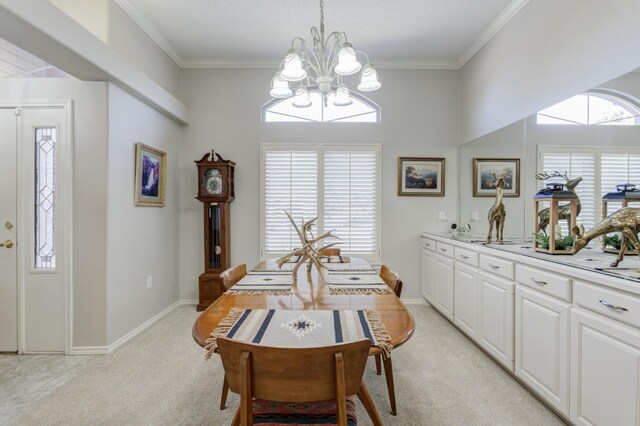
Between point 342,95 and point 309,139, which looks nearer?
point 342,95

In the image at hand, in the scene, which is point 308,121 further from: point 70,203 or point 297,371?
point 297,371

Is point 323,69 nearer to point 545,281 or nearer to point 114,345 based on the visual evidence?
point 545,281

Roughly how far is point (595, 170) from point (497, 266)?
92 centimetres

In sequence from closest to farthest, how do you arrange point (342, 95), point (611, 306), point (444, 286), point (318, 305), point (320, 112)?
point (611, 306), point (318, 305), point (342, 95), point (444, 286), point (320, 112)

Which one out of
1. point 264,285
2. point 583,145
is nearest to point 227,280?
point 264,285

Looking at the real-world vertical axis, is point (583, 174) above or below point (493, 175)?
below

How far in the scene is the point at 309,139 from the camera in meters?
4.22

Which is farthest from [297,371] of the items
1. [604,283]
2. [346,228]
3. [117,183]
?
[346,228]

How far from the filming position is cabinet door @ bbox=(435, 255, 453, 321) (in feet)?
11.2

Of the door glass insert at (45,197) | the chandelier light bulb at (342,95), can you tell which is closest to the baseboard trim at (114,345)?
the door glass insert at (45,197)

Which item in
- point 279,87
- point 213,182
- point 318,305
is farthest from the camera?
point 213,182

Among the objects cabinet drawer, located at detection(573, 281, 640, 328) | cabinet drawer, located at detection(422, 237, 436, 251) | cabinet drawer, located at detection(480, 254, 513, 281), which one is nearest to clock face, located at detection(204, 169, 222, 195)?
cabinet drawer, located at detection(422, 237, 436, 251)

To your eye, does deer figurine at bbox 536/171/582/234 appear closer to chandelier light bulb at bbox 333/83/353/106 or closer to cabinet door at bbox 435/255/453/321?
cabinet door at bbox 435/255/453/321

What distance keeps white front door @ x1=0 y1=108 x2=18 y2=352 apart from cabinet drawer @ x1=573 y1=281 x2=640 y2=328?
417 cm
